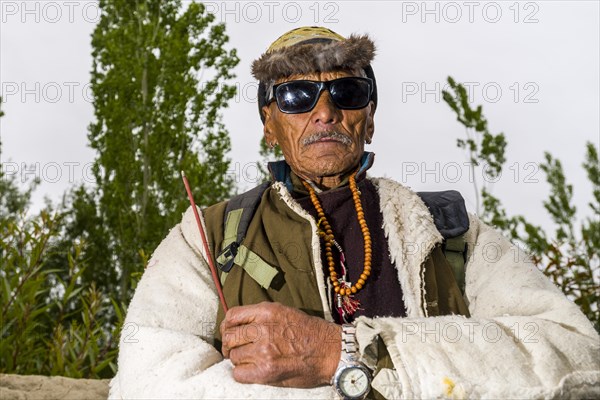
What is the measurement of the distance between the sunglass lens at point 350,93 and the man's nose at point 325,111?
3 centimetres

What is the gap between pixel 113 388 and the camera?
2828 millimetres

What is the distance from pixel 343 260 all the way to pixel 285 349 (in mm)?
727

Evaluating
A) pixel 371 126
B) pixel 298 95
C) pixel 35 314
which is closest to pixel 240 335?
pixel 298 95

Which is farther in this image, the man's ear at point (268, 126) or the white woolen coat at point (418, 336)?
the man's ear at point (268, 126)

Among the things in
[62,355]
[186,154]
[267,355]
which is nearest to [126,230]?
[186,154]

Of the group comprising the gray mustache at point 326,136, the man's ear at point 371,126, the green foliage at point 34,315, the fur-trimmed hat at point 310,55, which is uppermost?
the fur-trimmed hat at point 310,55

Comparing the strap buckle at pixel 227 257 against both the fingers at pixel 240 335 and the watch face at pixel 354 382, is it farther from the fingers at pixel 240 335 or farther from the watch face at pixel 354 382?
the watch face at pixel 354 382

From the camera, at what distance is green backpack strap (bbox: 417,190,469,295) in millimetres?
2994

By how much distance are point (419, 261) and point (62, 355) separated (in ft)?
10.2

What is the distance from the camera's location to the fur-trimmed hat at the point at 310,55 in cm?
317

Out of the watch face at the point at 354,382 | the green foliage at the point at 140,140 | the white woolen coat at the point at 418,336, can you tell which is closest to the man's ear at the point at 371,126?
the white woolen coat at the point at 418,336

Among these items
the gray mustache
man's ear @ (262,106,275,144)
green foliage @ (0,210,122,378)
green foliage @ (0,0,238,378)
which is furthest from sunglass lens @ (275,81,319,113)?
green foliage @ (0,0,238,378)

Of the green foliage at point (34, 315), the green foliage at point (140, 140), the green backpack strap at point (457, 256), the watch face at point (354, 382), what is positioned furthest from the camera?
the green foliage at point (140, 140)

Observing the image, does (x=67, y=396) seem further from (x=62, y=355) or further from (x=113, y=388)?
(x=113, y=388)
